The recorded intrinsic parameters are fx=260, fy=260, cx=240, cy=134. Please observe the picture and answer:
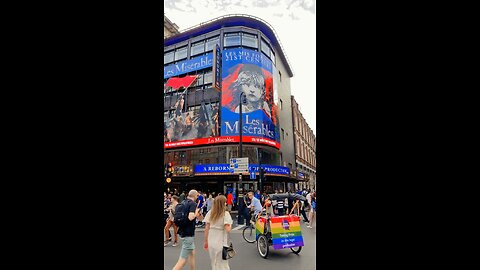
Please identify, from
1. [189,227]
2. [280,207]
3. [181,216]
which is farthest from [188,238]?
[280,207]

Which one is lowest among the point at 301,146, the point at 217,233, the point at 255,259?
the point at 255,259

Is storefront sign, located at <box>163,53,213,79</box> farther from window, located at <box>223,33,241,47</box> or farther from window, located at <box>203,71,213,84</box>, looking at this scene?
window, located at <box>223,33,241,47</box>

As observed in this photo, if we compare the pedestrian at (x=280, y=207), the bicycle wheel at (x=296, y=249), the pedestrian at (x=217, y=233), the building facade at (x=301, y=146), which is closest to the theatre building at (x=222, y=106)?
the building facade at (x=301, y=146)

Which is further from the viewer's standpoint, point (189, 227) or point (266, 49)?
point (266, 49)

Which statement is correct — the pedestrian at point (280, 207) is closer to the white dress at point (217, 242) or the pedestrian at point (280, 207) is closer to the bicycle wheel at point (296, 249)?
the bicycle wheel at point (296, 249)

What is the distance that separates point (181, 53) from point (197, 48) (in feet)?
8.47

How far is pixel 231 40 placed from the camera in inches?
1098

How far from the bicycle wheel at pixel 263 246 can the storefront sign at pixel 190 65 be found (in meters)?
24.1

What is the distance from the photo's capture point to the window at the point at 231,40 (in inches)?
1089

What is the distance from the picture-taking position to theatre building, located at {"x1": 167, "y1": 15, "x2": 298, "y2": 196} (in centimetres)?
2456

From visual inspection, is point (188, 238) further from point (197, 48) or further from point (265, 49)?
point (197, 48)
